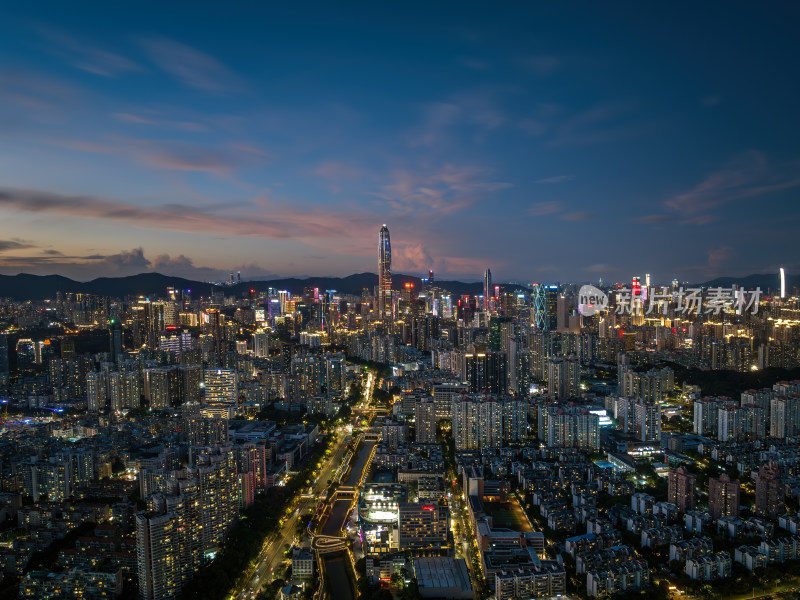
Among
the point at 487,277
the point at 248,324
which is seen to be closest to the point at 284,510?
the point at 248,324

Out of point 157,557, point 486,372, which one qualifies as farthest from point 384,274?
point 157,557

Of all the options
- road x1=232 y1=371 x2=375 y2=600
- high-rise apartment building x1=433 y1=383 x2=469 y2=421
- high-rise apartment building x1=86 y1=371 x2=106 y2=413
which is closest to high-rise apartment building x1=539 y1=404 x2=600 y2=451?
high-rise apartment building x1=433 y1=383 x2=469 y2=421

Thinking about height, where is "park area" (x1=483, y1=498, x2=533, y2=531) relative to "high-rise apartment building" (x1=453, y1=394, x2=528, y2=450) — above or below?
below

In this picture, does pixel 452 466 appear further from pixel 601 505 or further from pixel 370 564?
pixel 370 564

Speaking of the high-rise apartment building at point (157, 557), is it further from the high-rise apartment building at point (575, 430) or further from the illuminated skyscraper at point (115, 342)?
the illuminated skyscraper at point (115, 342)

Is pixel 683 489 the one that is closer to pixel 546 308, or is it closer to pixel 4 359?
pixel 4 359

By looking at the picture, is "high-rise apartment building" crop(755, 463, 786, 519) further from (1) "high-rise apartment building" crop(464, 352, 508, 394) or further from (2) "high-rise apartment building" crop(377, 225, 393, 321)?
(2) "high-rise apartment building" crop(377, 225, 393, 321)

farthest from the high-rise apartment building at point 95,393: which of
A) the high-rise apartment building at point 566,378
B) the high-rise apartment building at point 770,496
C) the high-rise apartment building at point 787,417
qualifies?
the high-rise apartment building at point 787,417
